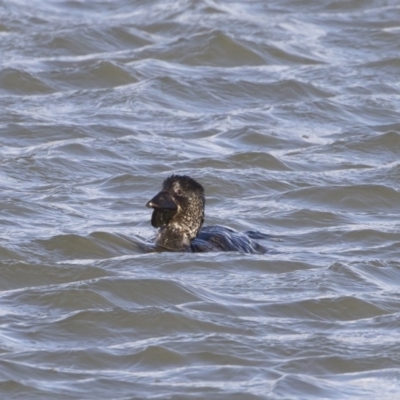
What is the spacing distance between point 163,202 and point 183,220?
18cm

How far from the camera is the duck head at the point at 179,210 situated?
9.33 m

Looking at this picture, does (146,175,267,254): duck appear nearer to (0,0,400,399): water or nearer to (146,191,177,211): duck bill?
(146,191,177,211): duck bill

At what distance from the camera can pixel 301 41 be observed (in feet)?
52.3

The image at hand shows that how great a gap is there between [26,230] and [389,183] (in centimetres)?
328

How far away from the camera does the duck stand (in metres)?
9.33

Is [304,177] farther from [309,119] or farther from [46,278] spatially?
[46,278]

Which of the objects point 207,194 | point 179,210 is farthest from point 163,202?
point 207,194

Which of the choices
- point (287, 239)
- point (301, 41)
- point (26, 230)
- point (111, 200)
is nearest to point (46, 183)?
point (111, 200)

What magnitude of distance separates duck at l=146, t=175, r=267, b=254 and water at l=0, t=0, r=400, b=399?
7.8 inches

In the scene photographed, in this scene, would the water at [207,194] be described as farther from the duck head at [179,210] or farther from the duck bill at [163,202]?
the duck bill at [163,202]

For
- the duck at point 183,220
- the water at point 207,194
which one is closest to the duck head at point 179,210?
the duck at point 183,220

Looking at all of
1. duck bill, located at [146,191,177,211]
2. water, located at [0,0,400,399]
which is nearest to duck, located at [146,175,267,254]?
duck bill, located at [146,191,177,211]

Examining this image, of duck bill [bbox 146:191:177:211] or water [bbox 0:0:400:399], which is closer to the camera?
water [bbox 0:0:400:399]

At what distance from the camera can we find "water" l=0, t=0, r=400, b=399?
7297 mm
